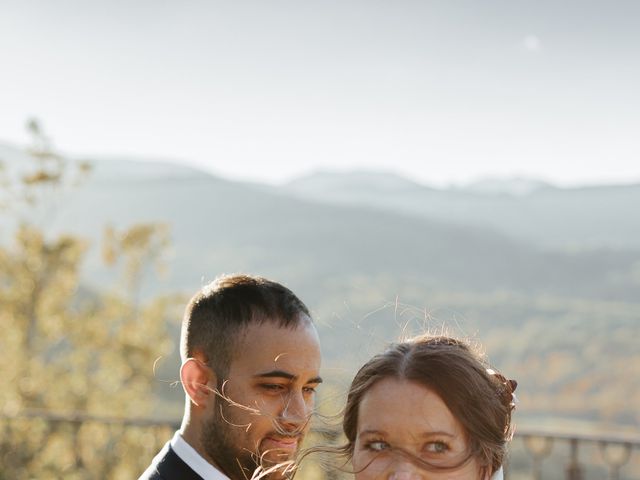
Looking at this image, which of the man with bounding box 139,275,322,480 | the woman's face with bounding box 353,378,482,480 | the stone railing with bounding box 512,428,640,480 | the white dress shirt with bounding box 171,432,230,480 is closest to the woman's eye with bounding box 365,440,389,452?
the woman's face with bounding box 353,378,482,480

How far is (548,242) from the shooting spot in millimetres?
52219

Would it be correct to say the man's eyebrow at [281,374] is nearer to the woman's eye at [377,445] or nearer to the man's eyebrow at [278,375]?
the man's eyebrow at [278,375]

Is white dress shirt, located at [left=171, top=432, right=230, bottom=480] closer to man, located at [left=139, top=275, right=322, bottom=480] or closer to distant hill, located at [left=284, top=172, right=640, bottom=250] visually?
man, located at [left=139, top=275, right=322, bottom=480]

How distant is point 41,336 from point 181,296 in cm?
224

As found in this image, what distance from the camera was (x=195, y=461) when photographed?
1.77 m

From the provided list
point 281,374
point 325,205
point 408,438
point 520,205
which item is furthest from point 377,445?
point 325,205

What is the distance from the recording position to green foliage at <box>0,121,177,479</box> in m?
11.1

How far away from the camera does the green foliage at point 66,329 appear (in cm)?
1110

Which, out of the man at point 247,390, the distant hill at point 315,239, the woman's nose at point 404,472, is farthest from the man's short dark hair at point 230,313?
the distant hill at point 315,239

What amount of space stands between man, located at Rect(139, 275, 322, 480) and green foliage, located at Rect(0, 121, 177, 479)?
8.47 metres

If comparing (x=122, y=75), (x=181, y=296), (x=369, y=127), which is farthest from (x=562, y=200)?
(x=181, y=296)

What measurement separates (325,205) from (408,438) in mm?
63474

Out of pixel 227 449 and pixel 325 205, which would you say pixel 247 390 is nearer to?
pixel 227 449

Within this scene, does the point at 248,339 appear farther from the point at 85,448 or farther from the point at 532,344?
the point at 532,344
